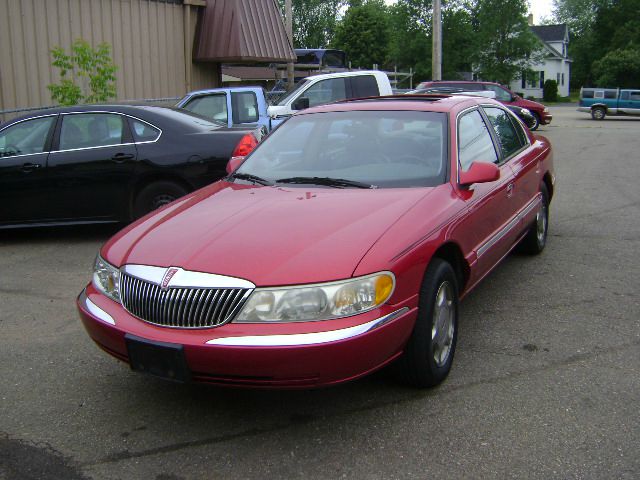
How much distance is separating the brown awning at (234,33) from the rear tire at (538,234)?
1188 centimetres

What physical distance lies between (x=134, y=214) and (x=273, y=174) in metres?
3.43

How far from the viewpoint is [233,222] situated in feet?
12.6

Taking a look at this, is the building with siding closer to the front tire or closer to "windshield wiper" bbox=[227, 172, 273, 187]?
"windshield wiper" bbox=[227, 172, 273, 187]

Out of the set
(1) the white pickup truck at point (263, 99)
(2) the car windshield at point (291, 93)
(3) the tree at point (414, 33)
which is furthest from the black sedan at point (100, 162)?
(3) the tree at point (414, 33)

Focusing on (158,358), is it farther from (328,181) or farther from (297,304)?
(328,181)

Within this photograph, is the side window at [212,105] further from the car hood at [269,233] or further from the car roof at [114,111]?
the car hood at [269,233]

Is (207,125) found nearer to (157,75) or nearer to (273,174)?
(273,174)

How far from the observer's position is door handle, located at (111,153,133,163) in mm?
7676

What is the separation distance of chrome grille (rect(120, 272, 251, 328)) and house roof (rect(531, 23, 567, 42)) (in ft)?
243

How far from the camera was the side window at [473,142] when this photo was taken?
474cm

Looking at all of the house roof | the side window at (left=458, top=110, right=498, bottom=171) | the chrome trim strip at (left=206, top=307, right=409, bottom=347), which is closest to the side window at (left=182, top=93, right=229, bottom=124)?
the side window at (left=458, top=110, right=498, bottom=171)

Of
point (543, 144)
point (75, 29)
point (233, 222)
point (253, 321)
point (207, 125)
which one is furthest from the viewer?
point (75, 29)

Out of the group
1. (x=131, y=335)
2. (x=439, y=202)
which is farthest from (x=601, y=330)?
(x=131, y=335)

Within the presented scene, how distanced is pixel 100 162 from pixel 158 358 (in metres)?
4.82
